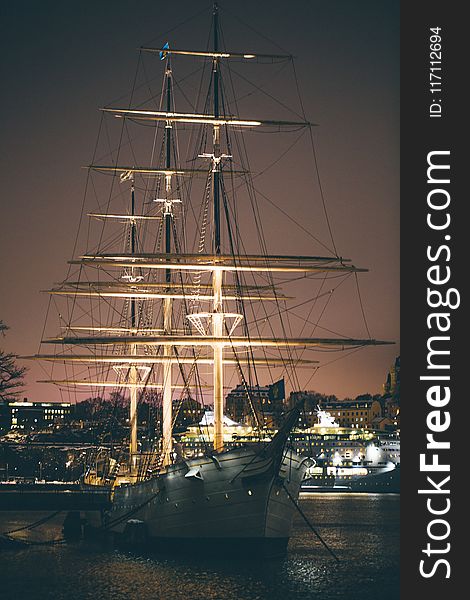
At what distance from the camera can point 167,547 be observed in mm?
53156

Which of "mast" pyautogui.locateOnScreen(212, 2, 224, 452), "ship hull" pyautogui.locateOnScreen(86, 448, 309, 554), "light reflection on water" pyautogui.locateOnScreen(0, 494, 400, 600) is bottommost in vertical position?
"light reflection on water" pyautogui.locateOnScreen(0, 494, 400, 600)

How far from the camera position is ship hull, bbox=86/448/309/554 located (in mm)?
50062

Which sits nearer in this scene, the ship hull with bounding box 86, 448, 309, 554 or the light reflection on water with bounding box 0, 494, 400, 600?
the light reflection on water with bounding box 0, 494, 400, 600

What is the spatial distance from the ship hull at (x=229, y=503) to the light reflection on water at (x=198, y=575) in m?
0.94

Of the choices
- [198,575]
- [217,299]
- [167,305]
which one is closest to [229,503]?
[198,575]

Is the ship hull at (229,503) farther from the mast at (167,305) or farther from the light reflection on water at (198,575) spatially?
the mast at (167,305)

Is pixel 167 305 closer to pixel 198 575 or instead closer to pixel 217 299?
pixel 217 299

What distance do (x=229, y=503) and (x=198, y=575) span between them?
4199 mm

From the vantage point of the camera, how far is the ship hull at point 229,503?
50.1 m

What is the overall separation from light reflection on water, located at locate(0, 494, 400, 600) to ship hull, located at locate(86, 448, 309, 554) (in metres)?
0.94

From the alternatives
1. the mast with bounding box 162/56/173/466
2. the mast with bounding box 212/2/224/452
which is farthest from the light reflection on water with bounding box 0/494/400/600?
the mast with bounding box 162/56/173/466

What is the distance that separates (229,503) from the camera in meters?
50.3

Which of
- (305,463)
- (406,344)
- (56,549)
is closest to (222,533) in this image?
(305,463)

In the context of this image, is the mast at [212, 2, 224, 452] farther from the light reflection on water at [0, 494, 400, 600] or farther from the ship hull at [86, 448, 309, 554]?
the light reflection on water at [0, 494, 400, 600]
